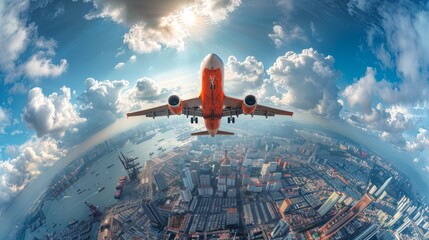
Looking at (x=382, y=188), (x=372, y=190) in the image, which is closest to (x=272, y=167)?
(x=372, y=190)

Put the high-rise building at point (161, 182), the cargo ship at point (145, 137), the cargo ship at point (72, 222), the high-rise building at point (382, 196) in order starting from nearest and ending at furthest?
the cargo ship at point (72, 222)
the high-rise building at point (161, 182)
the high-rise building at point (382, 196)
the cargo ship at point (145, 137)

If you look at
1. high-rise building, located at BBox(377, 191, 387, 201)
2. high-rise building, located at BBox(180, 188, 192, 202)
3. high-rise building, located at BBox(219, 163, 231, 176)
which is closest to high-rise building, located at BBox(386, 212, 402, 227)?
high-rise building, located at BBox(377, 191, 387, 201)

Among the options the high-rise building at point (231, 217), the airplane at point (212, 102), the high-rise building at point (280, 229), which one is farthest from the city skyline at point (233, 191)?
the airplane at point (212, 102)

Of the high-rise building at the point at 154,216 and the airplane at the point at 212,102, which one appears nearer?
the airplane at the point at 212,102

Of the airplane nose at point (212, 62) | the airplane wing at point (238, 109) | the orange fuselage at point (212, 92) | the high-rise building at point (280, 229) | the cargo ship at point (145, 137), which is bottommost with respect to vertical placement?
the high-rise building at point (280, 229)

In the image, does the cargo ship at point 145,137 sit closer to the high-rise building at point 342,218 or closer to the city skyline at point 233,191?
the city skyline at point 233,191

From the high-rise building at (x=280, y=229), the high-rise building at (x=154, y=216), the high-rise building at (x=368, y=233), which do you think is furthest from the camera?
the high-rise building at (x=154, y=216)

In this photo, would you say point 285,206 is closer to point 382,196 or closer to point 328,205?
point 328,205

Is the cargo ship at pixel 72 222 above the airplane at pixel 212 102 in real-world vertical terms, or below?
below
